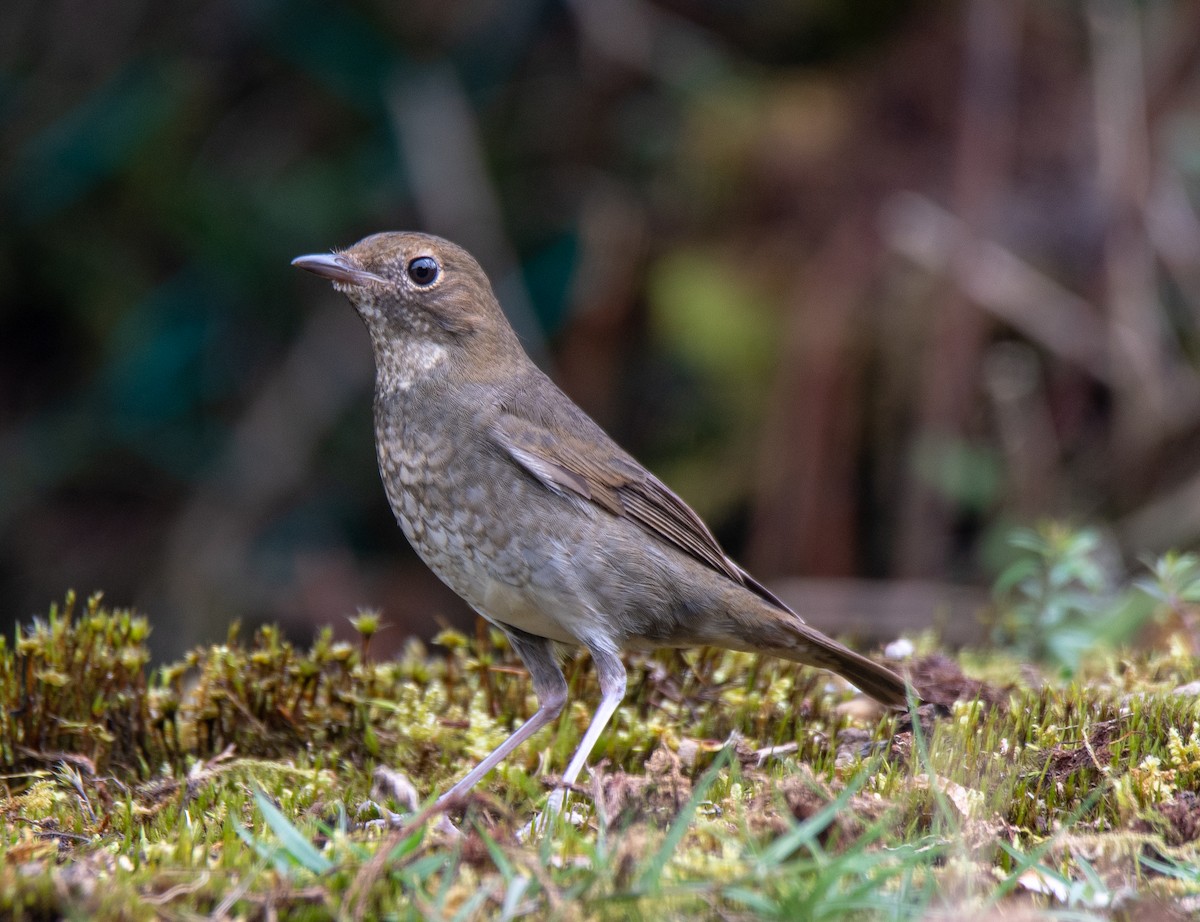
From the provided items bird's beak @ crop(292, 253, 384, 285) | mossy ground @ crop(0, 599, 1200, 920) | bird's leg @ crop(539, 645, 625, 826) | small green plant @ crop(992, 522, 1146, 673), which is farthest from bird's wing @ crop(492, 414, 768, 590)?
small green plant @ crop(992, 522, 1146, 673)

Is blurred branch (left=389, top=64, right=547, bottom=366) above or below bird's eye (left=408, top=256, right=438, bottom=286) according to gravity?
above

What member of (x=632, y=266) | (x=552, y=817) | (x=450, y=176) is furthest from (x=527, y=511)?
(x=450, y=176)

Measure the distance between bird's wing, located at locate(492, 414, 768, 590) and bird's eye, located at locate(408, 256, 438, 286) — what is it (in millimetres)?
624

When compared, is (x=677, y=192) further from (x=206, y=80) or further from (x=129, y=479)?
(x=129, y=479)

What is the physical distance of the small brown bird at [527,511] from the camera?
441cm

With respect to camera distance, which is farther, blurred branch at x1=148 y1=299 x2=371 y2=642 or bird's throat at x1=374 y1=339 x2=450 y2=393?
blurred branch at x1=148 y1=299 x2=371 y2=642

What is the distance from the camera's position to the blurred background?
26.7ft

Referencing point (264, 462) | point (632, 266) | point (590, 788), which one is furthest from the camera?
point (264, 462)

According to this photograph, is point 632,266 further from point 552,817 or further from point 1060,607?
point 552,817

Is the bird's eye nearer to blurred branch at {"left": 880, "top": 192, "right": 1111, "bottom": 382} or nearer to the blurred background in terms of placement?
the blurred background

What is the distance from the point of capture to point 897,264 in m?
8.28

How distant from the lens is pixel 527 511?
4477 mm

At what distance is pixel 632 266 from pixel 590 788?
6.18 metres

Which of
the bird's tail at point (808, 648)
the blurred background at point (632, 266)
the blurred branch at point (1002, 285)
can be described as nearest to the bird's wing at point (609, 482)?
the bird's tail at point (808, 648)
